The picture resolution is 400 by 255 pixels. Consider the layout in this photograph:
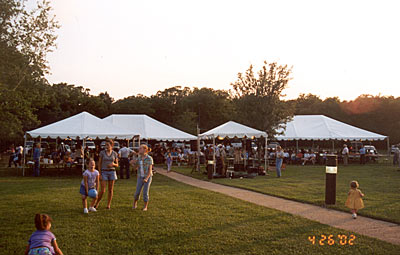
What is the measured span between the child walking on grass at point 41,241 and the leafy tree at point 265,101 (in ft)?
82.1

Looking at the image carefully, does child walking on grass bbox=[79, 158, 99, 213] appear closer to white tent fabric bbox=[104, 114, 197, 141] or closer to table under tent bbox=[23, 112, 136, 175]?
table under tent bbox=[23, 112, 136, 175]

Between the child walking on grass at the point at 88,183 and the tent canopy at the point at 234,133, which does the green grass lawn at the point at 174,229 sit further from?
the tent canopy at the point at 234,133

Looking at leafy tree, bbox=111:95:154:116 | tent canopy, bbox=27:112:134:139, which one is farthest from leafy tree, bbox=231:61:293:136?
leafy tree, bbox=111:95:154:116

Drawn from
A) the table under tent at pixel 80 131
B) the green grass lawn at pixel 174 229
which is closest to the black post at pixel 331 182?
the green grass lawn at pixel 174 229

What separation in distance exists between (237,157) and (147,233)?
1537 centimetres

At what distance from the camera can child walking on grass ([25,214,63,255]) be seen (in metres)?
4.09

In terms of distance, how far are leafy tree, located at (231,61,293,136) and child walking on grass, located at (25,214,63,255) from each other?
82.1 ft

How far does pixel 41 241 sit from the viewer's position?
4.12 meters

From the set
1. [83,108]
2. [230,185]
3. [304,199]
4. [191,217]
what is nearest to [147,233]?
[191,217]

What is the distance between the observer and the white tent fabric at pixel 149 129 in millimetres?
29039

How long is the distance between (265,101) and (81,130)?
1453 centimetres

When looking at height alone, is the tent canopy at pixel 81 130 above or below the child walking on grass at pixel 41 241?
above

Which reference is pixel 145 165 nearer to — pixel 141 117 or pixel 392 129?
pixel 141 117

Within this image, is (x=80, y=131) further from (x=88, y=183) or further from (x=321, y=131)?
(x=321, y=131)
